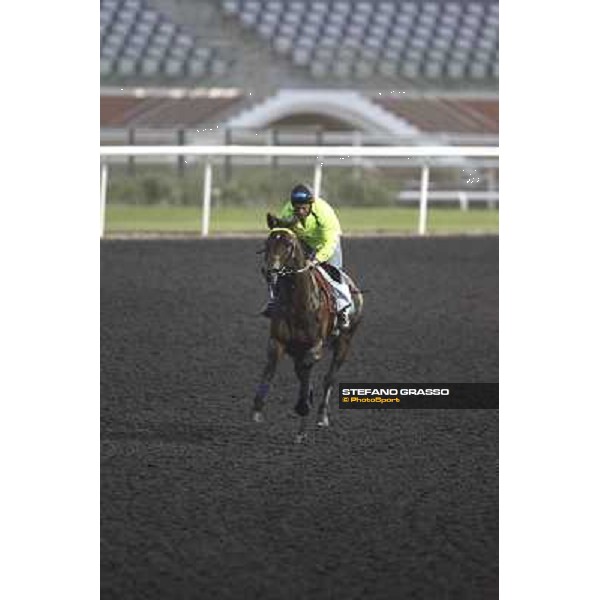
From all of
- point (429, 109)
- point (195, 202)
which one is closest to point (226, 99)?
point (429, 109)

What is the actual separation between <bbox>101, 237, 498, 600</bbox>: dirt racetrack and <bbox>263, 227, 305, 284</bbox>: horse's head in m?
0.80

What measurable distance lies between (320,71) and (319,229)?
2082 cm

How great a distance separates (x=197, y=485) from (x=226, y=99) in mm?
20436

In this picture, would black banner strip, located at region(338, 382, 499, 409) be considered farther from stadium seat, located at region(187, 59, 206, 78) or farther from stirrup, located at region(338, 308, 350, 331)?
stadium seat, located at region(187, 59, 206, 78)

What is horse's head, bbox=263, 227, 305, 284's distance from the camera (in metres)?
6.18

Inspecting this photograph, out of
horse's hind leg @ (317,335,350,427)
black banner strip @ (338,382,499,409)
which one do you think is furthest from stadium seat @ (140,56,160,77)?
horse's hind leg @ (317,335,350,427)

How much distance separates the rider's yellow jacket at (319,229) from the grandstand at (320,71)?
1746 cm

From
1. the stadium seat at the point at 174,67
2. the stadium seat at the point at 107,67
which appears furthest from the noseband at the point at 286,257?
the stadium seat at the point at 174,67

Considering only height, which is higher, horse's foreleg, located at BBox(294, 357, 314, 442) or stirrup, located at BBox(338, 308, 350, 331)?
stirrup, located at BBox(338, 308, 350, 331)

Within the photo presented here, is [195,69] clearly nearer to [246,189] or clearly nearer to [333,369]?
[246,189]
